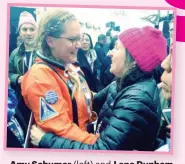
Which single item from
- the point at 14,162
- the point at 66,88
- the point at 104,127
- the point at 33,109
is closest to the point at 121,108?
the point at 104,127

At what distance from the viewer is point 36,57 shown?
1195 millimetres

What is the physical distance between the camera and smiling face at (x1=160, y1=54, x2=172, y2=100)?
118cm

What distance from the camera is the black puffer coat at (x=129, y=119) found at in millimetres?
1170

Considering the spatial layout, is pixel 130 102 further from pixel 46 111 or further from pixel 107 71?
pixel 46 111

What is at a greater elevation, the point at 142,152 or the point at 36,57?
the point at 36,57

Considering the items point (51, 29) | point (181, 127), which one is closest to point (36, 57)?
point (51, 29)

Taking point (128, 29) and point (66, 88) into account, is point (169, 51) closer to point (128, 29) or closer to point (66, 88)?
point (128, 29)

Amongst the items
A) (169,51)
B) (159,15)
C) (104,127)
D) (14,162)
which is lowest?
(14,162)

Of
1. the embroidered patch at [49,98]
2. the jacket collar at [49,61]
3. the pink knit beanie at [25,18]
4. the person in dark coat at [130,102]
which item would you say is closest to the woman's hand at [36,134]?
the person in dark coat at [130,102]

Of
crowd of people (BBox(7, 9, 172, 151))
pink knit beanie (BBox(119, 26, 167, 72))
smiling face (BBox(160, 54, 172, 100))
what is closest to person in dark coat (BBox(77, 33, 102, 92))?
crowd of people (BBox(7, 9, 172, 151))

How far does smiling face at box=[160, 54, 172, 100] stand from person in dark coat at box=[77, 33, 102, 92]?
0.72ft

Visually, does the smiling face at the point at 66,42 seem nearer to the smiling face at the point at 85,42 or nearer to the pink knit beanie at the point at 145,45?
the smiling face at the point at 85,42

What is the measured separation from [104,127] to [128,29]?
1.14 ft

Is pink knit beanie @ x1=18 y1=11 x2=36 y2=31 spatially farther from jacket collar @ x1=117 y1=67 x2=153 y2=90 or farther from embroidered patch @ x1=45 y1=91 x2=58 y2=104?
jacket collar @ x1=117 y1=67 x2=153 y2=90
